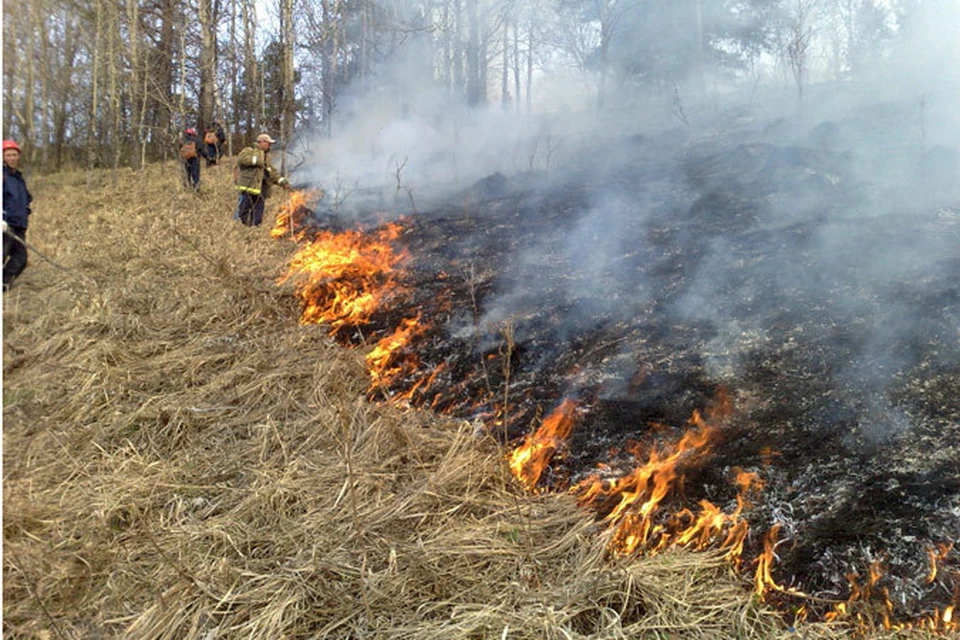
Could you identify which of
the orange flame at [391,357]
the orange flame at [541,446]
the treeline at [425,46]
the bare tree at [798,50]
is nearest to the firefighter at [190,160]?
the treeline at [425,46]

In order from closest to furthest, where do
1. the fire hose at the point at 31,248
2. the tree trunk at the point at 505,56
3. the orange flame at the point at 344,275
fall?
the fire hose at the point at 31,248 < the orange flame at the point at 344,275 < the tree trunk at the point at 505,56

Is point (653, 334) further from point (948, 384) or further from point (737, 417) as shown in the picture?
point (948, 384)

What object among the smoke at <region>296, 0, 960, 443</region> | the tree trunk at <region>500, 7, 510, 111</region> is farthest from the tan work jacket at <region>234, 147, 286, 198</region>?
the tree trunk at <region>500, 7, 510, 111</region>

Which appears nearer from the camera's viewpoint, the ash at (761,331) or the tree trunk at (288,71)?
the ash at (761,331)

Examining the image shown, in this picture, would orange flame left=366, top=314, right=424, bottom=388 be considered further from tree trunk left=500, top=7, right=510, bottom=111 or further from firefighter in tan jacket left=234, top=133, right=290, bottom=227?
tree trunk left=500, top=7, right=510, bottom=111

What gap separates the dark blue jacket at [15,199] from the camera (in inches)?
54.4

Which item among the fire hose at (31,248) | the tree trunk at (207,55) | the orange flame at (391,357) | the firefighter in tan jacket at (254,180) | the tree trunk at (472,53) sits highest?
the tree trunk at (472,53)

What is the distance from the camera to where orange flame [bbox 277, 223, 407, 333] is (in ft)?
17.9

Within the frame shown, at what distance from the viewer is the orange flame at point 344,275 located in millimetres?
5465

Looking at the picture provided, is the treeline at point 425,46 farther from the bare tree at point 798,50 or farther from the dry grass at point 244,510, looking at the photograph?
the dry grass at point 244,510

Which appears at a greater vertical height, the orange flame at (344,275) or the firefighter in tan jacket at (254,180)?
the firefighter in tan jacket at (254,180)

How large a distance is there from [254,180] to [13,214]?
633cm

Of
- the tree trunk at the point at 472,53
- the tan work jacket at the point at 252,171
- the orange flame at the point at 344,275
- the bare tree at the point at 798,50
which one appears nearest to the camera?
the orange flame at the point at 344,275

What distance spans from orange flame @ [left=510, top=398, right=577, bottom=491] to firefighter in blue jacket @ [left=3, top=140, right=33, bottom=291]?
7.64 feet
